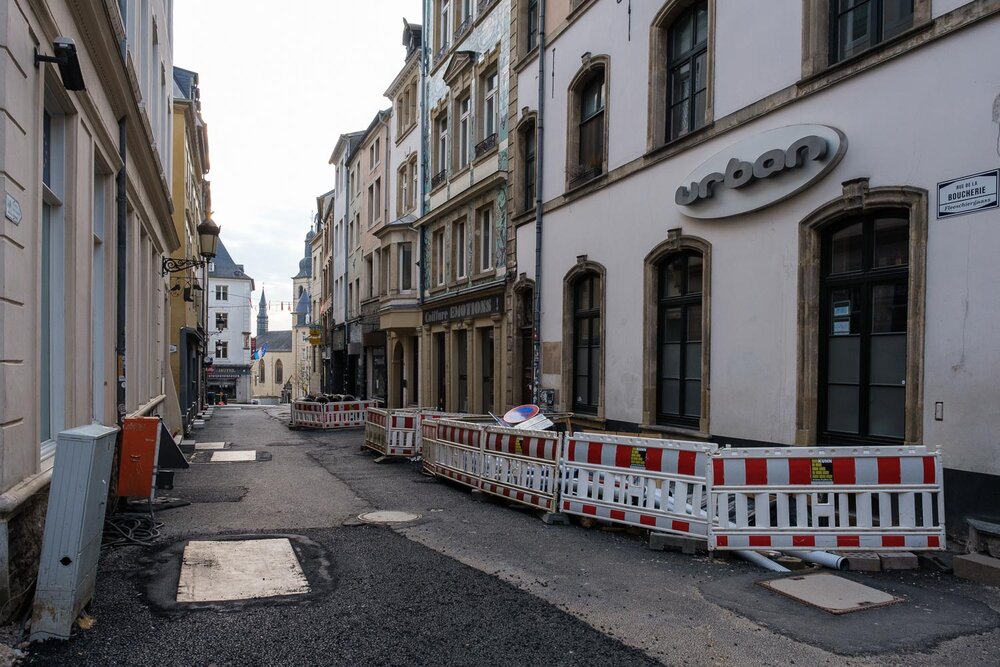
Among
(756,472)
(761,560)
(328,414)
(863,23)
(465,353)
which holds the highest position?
(863,23)

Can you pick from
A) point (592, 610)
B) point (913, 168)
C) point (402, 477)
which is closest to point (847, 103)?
point (913, 168)

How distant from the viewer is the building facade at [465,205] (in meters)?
18.4

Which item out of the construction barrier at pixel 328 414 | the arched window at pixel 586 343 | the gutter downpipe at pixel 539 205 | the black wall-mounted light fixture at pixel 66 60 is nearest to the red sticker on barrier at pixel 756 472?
the black wall-mounted light fixture at pixel 66 60

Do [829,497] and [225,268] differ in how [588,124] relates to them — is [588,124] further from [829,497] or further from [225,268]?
[225,268]

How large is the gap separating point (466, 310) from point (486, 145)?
4323 millimetres

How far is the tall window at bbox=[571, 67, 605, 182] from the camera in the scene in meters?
13.9

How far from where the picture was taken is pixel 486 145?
63.0 ft

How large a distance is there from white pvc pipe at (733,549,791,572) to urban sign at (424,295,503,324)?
471 inches

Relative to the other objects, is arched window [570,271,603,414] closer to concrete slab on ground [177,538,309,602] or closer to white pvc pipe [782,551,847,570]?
white pvc pipe [782,551,847,570]

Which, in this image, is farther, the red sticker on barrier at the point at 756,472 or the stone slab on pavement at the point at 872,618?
the red sticker on barrier at the point at 756,472

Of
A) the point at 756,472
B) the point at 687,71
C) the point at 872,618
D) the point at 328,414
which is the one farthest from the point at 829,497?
the point at 328,414

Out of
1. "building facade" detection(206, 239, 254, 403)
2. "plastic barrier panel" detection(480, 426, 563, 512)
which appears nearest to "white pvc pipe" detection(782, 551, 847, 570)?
"plastic barrier panel" detection(480, 426, 563, 512)

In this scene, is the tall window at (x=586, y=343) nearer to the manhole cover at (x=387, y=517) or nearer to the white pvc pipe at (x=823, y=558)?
the manhole cover at (x=387, y=517)

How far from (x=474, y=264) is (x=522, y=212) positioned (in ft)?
12.2
